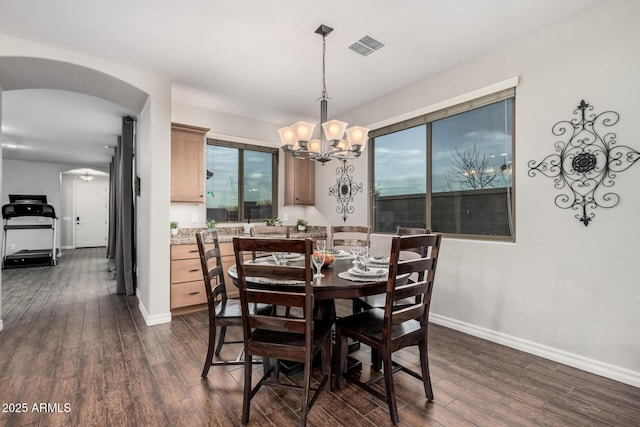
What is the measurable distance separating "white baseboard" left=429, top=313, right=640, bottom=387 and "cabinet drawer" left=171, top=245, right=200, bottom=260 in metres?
3.02

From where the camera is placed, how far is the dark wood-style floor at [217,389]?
1763 millimetres

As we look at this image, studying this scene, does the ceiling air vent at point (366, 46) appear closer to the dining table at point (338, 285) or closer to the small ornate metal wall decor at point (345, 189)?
the small ornate metal wall decor at point (345, 189)

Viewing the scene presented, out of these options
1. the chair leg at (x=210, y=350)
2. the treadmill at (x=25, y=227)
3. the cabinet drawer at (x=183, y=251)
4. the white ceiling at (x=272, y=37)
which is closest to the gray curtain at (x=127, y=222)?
the white ceiling at (x=272, y=37)

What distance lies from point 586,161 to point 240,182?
423cm

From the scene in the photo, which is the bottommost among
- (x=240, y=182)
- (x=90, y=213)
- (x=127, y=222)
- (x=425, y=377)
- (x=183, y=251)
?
(x=425, y=377)

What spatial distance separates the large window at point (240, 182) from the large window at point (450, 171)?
1.89m

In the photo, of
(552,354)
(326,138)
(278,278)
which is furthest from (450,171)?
(278,278)

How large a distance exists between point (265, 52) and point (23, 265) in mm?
7503

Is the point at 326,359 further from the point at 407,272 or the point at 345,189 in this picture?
the point at 345,189

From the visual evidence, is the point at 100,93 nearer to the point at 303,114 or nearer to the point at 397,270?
the point at 303,114

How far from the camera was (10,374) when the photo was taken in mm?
2230

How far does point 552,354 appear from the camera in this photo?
8.20ft

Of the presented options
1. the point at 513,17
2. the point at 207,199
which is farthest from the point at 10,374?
the point at 513,17

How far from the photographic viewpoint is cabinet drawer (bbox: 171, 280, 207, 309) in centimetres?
354
